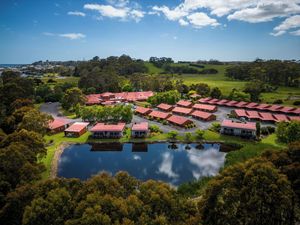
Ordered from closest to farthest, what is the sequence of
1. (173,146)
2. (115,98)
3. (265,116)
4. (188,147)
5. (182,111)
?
1. (188,147)
2. (173,146)
3. (265,116)
4. (182,111)
5. (115,98)

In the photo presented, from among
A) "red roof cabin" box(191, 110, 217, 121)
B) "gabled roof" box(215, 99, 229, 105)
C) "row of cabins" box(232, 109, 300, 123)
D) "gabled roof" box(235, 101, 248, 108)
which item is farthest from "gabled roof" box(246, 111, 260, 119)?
"gabled roof" box(215, 99, 229, 105)

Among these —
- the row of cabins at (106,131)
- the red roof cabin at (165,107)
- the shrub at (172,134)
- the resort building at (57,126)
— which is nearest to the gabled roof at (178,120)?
the shrub at (172,134)

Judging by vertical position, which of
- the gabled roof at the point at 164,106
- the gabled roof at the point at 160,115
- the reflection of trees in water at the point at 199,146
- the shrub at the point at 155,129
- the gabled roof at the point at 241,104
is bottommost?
the reflection of trees in water at the point at 199,146

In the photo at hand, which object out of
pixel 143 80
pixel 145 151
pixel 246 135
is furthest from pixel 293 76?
pixel 145 151

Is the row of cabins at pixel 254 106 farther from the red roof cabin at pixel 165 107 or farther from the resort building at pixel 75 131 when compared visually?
the resort building at pixel 75 131

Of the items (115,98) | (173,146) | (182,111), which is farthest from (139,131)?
(115,98)

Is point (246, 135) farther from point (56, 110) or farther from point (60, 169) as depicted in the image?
point (56, 110)

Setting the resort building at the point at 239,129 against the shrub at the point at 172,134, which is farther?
the resort building at the point at 239,129

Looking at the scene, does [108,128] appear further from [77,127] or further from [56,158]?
[56,158]
